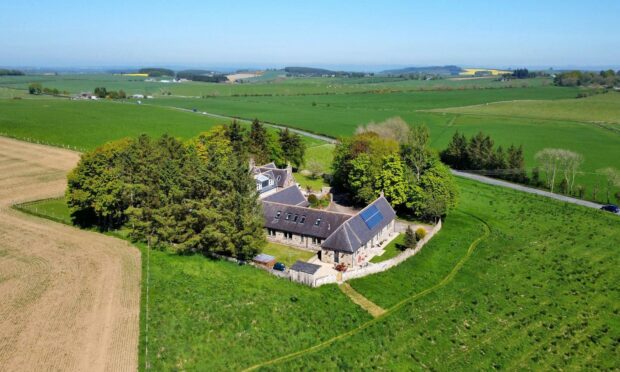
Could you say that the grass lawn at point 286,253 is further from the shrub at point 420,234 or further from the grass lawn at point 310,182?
the grass lawn at point 310,182

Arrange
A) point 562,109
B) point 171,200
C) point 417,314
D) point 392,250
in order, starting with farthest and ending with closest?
point 562,109 → point 392,250 → point 171,200 → point 417,314

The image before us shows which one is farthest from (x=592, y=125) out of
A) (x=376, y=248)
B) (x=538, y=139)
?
(x=376, y=248)

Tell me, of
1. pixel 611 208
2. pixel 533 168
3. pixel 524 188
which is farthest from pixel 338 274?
pixel 533 168

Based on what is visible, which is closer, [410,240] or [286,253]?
[410,240]

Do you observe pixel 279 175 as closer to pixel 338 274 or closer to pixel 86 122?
pixel 338 274

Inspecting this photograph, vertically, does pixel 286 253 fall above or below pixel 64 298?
below

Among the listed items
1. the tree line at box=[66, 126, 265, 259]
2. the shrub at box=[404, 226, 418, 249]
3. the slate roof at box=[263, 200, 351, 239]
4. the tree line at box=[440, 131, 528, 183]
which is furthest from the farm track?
the tree line at box=[440, 131, 528, 183]

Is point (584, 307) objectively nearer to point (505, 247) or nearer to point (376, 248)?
point (505, 247)
